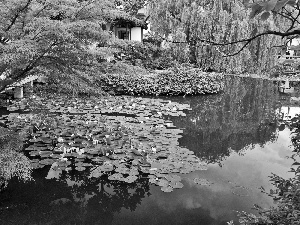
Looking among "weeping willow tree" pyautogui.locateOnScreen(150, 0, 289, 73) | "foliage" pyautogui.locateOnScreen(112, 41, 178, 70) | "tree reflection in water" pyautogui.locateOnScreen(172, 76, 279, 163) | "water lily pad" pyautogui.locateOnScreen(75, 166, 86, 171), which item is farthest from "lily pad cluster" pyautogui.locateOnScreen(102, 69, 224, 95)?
"water lily pad" pyautogui.locateOnScreen(75, 166, 86, 171)

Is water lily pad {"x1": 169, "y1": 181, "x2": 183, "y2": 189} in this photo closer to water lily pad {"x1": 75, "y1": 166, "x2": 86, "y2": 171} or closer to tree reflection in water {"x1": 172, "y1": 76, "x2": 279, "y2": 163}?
tree reflection in water {"x1": 172, "y1": 76, "x2": 279, "y2": 163}

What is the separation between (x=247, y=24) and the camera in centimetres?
1299

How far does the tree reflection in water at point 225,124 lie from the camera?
250 inches

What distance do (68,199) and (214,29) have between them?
11445 millimetres

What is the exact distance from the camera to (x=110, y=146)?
211 inches

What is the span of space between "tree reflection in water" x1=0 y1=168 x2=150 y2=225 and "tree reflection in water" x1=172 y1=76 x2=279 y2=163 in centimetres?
Result: 213

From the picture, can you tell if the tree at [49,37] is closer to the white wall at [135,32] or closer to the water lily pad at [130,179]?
the water lily pad at [130,179]

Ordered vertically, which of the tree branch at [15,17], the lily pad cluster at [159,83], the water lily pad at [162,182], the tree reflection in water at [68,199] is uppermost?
the tree branch at [15,17]

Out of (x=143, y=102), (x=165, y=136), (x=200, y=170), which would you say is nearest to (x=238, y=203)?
(x=200, y=170)


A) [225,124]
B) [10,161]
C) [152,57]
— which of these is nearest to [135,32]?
[152,57]

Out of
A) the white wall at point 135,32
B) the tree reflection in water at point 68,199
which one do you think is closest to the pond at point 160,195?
the tree reflection in water at point 68,199

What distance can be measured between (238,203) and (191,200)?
26.6 inches

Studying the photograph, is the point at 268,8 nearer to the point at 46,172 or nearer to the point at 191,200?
the point at 191,200

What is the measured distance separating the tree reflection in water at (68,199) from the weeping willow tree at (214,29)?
9826mm
